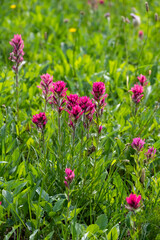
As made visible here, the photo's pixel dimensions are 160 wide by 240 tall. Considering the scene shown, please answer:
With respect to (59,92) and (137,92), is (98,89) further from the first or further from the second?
(137,92)

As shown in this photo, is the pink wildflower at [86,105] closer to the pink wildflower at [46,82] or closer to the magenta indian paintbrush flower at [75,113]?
the magenta indian paintbrush flower at [75,113]

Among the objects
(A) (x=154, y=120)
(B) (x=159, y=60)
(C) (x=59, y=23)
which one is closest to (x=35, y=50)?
(C) (x=59, y=23)

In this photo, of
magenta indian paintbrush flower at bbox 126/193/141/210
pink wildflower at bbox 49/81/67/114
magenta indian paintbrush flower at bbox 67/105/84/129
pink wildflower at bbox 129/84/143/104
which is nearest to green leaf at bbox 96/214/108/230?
magenta indian paintbrush flower at bbox 126/193/141/210

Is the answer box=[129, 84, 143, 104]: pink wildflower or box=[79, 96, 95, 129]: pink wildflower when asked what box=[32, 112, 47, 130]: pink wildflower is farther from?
box=[129, 84, 143, 104]: pink wildflower

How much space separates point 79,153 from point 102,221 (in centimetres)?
56

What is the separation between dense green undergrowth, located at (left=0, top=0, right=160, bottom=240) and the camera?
1.87 metres

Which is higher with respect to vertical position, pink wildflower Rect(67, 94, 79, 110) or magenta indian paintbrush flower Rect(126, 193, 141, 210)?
pink wildflower Rect(67, 94, 79, 110)

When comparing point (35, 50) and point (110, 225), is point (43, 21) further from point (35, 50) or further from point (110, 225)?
point (110, 225)

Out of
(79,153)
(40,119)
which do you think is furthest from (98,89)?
(79,153)

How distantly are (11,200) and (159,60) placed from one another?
315 centimetres

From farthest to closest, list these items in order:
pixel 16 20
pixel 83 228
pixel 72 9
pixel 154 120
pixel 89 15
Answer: pixel 72 9
pixel 89 15
pixel 16 20
pixel 154 120
pixel 83 228

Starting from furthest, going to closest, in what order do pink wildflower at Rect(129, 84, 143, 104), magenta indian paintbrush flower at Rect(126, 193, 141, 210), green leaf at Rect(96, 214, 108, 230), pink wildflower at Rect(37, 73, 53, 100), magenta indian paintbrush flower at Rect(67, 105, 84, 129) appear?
1. pink wildflower at Rect(37, 73, 53, 100)
2. pink wildflower at Rect(129, 84, 143, 104)
3. green leaf at Rect(96, 214, 108, 230)
4. magenta indian paintbrush flower at Rect(67, 105, 84, 129)
5. magenta indian paintbrush flower at Rect(126, 193, 141, 210)

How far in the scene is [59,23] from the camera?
214 inches

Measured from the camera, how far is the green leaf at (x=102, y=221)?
186cm
